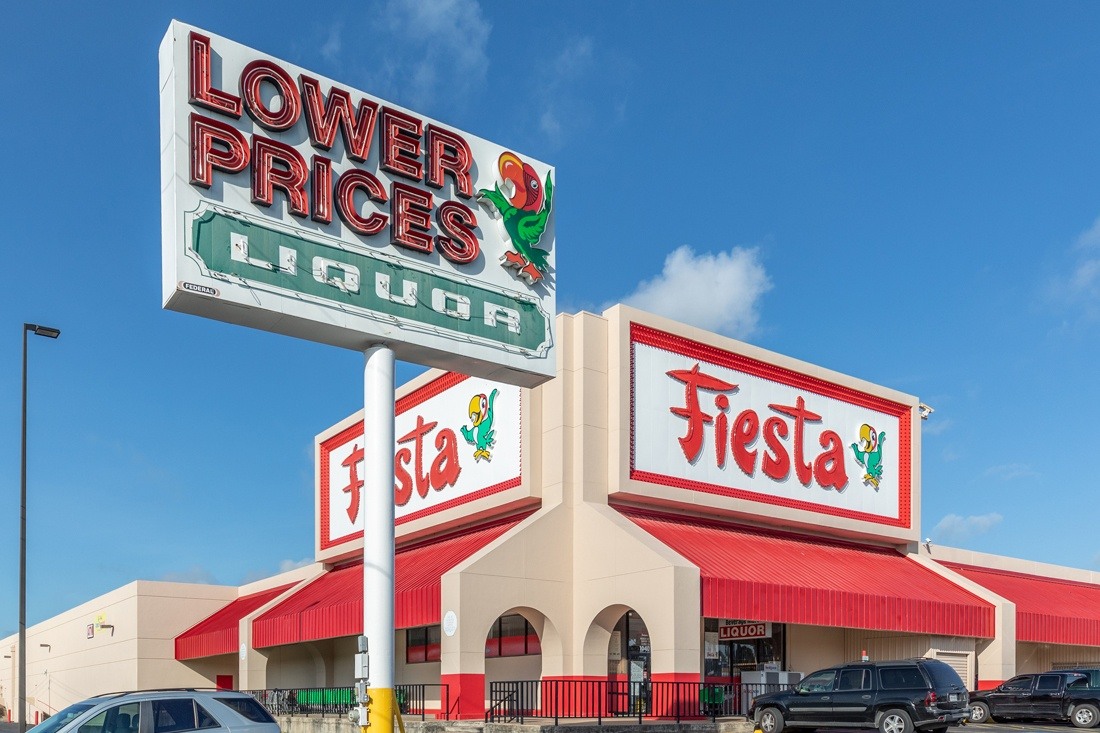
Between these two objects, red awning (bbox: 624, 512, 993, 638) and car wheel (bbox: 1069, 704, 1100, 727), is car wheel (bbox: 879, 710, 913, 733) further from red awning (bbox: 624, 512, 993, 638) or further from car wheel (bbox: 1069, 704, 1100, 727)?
car wheel (bbox: 1069, 704, 1100, 727)

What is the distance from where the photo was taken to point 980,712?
30062 mm

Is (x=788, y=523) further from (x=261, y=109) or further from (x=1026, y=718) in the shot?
(x=261, y=109)

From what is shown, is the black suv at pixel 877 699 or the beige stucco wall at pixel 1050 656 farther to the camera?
the beige stucco wall at pixel 1050 656

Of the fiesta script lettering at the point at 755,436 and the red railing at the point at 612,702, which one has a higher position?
the fiesta script lettering at the point at 755,436

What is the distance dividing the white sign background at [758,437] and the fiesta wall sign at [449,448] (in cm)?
336

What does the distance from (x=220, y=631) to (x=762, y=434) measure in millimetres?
22030

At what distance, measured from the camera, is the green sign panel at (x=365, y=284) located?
16594 mm

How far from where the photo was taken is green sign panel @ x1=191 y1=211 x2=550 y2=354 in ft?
54.4

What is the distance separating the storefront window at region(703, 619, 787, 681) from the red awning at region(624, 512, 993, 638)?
234 cm

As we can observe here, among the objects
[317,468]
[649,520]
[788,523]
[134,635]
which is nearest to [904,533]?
[788,523]

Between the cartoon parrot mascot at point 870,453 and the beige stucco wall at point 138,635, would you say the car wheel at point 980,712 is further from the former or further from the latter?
the beige stucco wall at point 138,635

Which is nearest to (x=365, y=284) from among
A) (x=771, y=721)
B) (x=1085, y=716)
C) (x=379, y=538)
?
(x=379, y=538)

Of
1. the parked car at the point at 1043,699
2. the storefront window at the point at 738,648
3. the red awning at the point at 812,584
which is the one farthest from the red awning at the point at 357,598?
the parked car at the point at 1043,699

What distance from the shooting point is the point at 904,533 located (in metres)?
35.9
